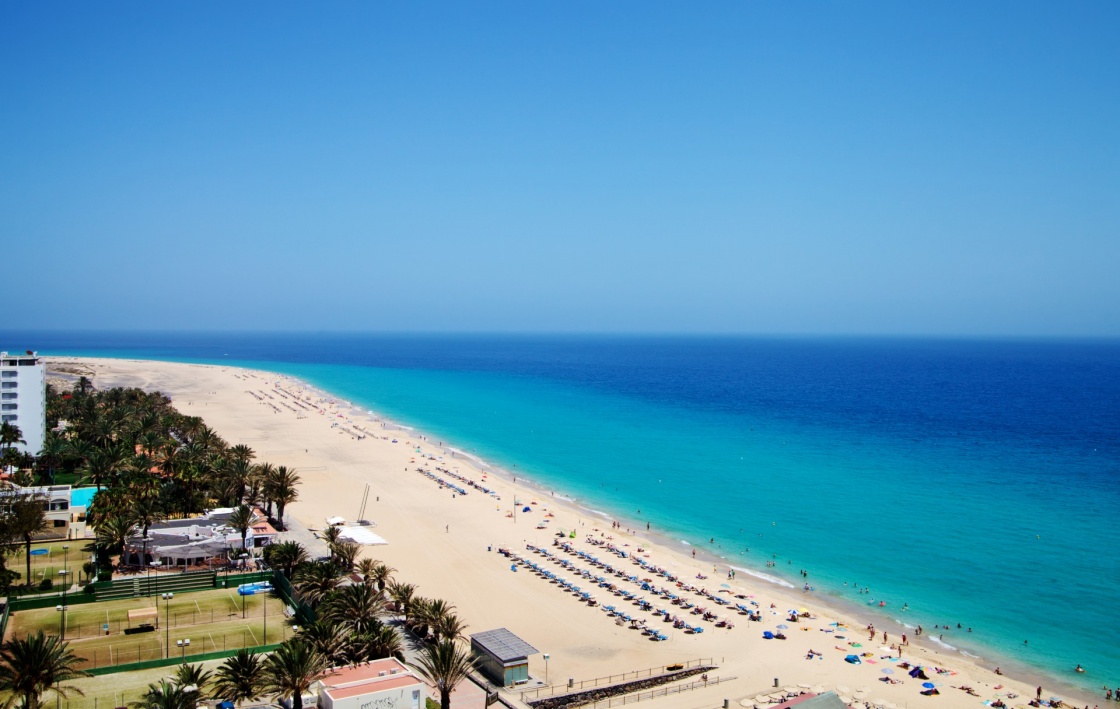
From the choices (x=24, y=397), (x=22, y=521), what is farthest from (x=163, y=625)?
(x=24, y=397)

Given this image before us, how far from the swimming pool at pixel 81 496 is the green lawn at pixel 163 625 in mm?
20746

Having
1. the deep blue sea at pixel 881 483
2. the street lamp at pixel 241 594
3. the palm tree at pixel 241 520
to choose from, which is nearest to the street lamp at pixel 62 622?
the street lamp at pixel 241 594

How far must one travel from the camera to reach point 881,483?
74188mm

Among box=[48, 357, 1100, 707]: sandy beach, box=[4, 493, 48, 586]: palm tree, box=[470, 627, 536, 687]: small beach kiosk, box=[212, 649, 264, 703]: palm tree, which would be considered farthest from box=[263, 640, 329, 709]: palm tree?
box=[4, 493, 48, 586]: palm tree

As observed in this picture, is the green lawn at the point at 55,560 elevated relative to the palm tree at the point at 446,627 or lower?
lower

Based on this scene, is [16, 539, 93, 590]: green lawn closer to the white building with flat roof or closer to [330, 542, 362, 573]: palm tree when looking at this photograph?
[330, 542, 362, 573]: palm tree

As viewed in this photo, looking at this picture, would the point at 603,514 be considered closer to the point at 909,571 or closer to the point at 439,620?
the point at 909,571

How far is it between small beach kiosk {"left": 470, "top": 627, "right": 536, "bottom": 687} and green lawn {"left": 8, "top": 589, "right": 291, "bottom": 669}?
9.01 m

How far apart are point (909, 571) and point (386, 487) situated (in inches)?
1723

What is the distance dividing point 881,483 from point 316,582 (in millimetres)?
58026

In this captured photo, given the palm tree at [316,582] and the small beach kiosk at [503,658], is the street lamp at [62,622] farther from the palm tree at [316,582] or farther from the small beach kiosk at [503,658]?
the small beach kiosk at [503,658]

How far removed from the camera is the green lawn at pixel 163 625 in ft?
107

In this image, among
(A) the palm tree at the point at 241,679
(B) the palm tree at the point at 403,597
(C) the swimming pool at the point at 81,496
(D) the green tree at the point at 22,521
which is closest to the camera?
(A) the palm tree at the point at 241,679

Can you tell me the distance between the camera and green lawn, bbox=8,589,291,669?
3266 cm
